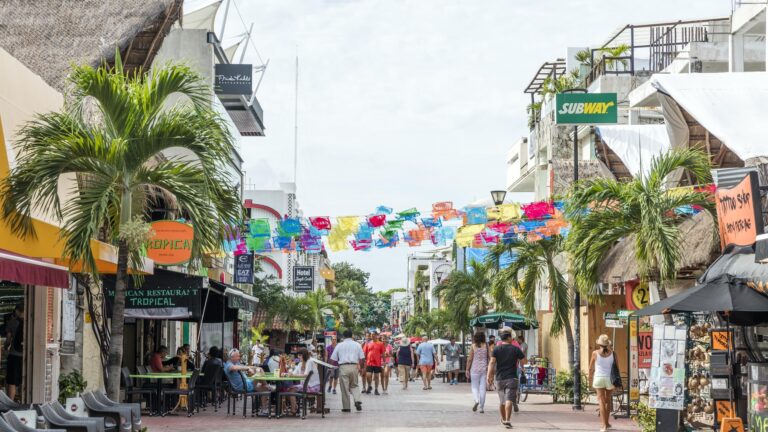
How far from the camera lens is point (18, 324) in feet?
57.1

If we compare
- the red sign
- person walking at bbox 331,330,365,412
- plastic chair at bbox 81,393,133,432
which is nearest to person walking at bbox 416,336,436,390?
person walking at bbox 331,330,365,412

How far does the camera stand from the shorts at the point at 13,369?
17156mm

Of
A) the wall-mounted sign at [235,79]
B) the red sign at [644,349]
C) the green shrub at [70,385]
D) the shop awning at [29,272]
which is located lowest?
the green shrub at [70,385]

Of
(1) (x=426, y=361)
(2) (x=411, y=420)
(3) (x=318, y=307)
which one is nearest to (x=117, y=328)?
(2) (x=411, y=420)

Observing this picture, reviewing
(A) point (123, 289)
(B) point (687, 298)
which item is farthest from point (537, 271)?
(A) point (123, 289)

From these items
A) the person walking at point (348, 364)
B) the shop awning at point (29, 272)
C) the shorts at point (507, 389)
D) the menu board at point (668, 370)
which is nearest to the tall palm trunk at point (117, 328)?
the shop awning at point (29, 272)

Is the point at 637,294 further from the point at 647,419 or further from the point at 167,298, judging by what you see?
the point at 167,298

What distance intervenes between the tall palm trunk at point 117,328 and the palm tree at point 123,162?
0.5 inches

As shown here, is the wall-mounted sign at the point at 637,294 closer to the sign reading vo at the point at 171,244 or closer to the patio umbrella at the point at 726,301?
the patio umbrella at the point at 726,301

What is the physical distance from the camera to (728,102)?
20375 millimetres

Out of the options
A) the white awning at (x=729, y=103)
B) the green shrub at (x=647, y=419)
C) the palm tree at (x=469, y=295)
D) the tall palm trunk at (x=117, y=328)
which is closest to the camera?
the tall palm trunk at (x=117, y=328)

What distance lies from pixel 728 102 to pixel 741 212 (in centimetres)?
691

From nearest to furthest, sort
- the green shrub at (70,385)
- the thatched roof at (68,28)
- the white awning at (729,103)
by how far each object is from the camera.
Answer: the green shrub at (70,385), the white awning at (729,103), the thatched roof at (68,28)

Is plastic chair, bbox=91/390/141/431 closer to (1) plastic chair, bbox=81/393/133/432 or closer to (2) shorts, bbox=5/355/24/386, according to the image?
(1) plastic chair, bbox=81/393/133/432
